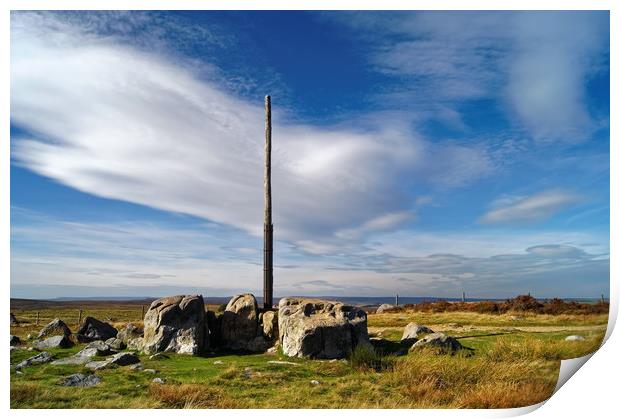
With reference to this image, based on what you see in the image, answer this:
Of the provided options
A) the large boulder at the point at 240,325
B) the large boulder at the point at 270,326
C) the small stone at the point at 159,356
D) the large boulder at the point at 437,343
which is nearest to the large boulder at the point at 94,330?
the small stone at the point at 159,356

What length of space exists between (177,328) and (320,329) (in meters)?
5.79

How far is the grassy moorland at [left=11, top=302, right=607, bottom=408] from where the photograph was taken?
10.9m

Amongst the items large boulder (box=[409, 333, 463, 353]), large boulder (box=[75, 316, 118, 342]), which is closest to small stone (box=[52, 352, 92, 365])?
large boulder (box=[75, 316, 118, 342])

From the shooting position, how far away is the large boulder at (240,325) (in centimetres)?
1834

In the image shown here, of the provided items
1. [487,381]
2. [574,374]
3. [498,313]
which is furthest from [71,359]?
[498,313]

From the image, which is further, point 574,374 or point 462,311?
point 462,311

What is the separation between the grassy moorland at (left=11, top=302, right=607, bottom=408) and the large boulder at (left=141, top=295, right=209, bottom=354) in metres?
1.76

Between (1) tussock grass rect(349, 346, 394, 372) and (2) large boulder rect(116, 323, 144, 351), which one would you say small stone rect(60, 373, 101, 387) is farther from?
(1) tussock grass rect(349, 346, 394, 372)

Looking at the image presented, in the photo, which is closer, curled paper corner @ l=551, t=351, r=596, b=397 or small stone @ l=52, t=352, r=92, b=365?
curled paper corner @ l=551, t=351, r=596, b=397

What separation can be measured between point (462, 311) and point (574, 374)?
26.1 meters

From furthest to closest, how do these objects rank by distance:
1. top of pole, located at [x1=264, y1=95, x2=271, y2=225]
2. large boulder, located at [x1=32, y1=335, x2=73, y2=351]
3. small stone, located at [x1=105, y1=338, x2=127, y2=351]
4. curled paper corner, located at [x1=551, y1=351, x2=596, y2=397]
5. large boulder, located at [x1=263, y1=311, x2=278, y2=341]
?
top of pole, located at [x1=264, y1=95, x2=271, y2=225] < large boulder, located at [x1=32, y1=335, x2=73, y2=351] < small stone, located at [x1=105, y1=338, x2=127, y2=351] < large boulder, located at [x1=263, y1=311, x2=278, y2=341] < curled paper corner, located at [x1=551, y1=351, x2=596, y2=397]

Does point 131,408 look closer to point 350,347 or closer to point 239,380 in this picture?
point 239,380

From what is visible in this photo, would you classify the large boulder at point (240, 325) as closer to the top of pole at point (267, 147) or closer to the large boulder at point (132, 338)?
the large boulder at point (132, 338)

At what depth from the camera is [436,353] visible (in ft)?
49.3
